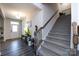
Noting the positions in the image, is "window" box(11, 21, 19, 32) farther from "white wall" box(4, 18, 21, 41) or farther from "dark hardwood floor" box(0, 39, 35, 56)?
"dark hardwood floor" box(0, 39, 35, 56)

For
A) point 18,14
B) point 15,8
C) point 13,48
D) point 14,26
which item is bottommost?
point 13,48

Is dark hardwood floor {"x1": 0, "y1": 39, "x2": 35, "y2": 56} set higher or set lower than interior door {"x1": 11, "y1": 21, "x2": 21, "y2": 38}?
lower

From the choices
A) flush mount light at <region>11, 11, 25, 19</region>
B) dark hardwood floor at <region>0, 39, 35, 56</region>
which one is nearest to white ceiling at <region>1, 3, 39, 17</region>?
flush mount light at <region>11, 11, 25, 19</region>

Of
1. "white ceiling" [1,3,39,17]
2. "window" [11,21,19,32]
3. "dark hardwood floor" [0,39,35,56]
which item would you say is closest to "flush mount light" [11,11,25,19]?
"white ceiling" [1,3,39,17]

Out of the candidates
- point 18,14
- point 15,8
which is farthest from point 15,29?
A: point 15,8

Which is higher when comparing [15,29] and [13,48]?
[15,29]

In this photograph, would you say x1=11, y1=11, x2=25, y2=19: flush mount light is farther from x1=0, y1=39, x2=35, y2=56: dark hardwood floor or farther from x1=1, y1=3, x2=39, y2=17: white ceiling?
x1=0, y1=39, x2=35, y2=56: dark hardwood floor

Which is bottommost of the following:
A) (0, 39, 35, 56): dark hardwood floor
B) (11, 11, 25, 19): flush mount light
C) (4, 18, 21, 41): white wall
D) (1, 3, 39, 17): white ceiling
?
(0, 39, 35, 56): dark hardwood floor

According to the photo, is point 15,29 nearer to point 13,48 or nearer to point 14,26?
point 14,26

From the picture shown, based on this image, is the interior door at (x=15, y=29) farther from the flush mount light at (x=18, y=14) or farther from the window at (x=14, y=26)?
the flush mount light at (x=18, y=14)

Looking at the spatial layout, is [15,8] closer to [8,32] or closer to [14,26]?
[14,26]

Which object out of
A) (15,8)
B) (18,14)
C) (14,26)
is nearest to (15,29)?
(14,26)

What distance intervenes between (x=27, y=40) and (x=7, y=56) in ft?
1.59

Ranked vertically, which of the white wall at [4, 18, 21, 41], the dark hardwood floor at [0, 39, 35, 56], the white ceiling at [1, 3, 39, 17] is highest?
the white ceiling at [1, 3, 39, 17]
